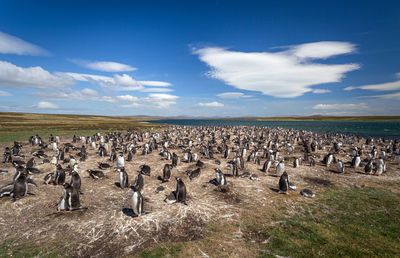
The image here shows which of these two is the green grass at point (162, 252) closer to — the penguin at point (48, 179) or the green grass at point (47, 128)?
the penguin at point (48, 179)

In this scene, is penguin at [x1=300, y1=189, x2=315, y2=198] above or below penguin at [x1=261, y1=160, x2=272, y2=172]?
below

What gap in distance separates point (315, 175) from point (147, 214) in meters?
12.4

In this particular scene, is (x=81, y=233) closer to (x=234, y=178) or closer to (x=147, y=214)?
(x=147, y=214)

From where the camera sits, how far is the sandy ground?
642cm

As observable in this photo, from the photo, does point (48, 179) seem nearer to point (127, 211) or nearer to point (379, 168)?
point (127, 211)

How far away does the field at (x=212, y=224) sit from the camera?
589 centimetres

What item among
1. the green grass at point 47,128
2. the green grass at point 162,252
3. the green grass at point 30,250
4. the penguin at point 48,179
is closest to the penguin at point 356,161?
the green grass at point 162,252

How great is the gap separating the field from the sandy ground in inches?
1.5

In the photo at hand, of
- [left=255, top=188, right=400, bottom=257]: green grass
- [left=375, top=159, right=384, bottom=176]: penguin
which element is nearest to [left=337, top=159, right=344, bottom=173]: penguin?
[left=375, top=159, right=384, bottom=176]: penguin

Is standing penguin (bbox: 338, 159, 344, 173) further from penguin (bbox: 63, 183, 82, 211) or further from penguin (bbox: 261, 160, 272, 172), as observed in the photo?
penguin (bbox: 63, 183, 82, 211)

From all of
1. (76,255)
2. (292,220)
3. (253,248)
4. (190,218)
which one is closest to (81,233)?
(76,255)

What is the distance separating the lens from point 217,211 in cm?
834

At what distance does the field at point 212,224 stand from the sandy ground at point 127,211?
37 mm

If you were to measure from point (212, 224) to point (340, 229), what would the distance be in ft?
15.7
